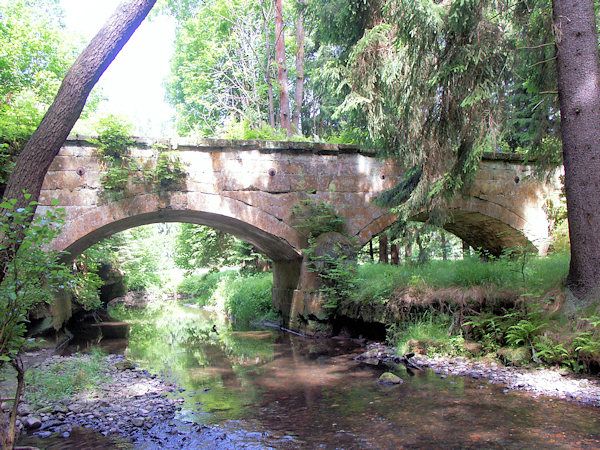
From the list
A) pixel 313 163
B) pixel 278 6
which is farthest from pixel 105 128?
pixel 278 6

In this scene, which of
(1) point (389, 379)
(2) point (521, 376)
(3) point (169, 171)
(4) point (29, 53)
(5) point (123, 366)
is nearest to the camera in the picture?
(2) point (521, 376)

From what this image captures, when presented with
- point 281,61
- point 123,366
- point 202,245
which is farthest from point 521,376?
point 202,245

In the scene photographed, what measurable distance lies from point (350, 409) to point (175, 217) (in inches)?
255

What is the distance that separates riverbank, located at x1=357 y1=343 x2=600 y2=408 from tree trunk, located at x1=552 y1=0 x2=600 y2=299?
3.28 feet

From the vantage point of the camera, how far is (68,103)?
13.1 feet

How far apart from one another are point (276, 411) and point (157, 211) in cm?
523

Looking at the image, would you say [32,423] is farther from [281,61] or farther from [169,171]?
[281,61]

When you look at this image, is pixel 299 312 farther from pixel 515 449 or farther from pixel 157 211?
pixel 515 449

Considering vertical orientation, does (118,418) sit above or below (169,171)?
below

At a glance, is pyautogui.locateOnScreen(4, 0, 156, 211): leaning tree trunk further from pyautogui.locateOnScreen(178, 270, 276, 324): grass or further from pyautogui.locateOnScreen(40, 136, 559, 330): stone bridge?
pyautogui.locateOnScreen(178, 270, 276, 324): grass

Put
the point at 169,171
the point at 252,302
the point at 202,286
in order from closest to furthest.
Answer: the point at 169,171
the point at 252,302
the point at 202,286

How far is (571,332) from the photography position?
5180mm

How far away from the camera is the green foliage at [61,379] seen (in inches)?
194

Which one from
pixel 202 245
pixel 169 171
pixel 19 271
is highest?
pixel 169 171
